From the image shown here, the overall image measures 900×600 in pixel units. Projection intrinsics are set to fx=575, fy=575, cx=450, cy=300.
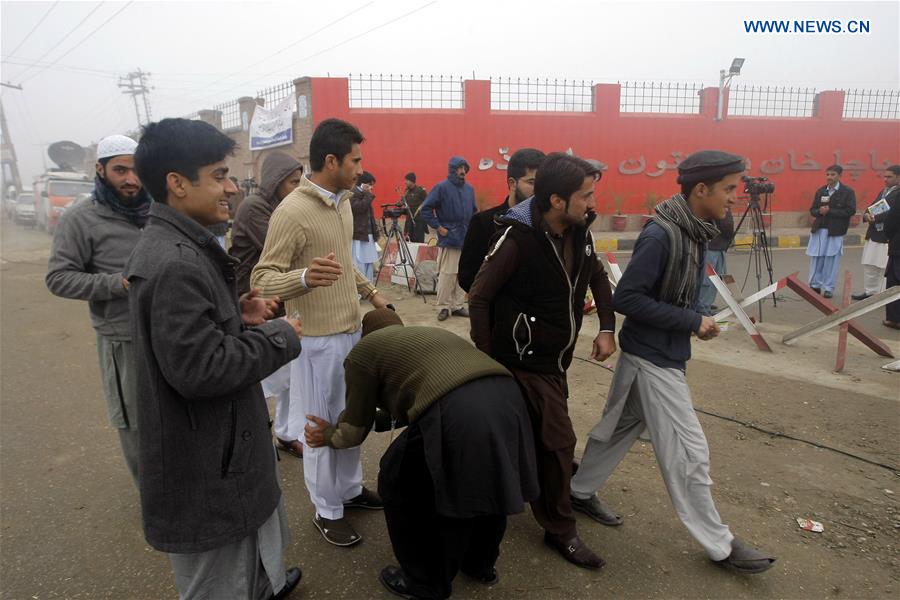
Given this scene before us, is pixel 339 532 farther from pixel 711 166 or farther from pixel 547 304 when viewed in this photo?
pixel 711 166

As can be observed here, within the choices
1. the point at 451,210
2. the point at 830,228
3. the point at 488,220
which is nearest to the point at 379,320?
the point at 488,220

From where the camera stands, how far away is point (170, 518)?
154cm

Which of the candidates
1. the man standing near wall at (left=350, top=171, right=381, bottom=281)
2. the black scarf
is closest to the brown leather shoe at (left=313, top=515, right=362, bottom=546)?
the black scarf

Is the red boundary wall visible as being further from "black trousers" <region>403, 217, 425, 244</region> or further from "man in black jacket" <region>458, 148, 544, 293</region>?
"man in black jacket" <region>458, 148, 544, 293</region>

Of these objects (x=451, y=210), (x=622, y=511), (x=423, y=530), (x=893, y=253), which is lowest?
(x=622, y=511)

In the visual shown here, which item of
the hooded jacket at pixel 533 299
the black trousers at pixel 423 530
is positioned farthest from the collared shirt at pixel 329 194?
the black trousers at pixel 423 530

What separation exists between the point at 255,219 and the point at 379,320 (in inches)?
50.9

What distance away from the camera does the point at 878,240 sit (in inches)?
283

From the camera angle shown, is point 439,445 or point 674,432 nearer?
point 439,445

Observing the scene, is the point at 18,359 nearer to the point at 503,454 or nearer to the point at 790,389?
the point at 503,454

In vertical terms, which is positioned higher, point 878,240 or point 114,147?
point 114,147

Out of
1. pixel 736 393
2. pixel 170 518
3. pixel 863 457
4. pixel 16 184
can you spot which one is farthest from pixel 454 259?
pixel 16 184

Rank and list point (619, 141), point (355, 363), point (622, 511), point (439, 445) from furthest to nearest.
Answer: point (619, 141) < point (622, 511) < point (355, 363) < point (439, 445)

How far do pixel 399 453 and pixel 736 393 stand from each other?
131 inches
